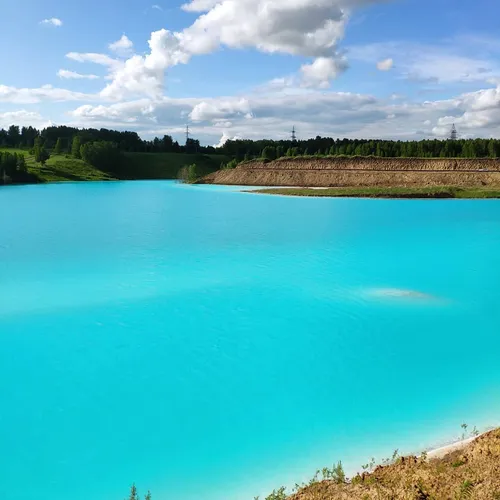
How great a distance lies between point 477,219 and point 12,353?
43.9 metres

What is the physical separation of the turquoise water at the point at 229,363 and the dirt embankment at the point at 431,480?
1.20 meters

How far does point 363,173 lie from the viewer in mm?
98750

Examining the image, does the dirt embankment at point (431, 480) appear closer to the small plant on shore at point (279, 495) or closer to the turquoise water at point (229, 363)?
the small plant on shore at point (279, 495)

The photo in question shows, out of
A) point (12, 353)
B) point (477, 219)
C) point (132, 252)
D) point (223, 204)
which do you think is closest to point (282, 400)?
point (12, 353)

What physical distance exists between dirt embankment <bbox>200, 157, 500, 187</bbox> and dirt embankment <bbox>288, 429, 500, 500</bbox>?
83068 millimetres

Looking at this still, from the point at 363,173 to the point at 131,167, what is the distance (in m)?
94.9

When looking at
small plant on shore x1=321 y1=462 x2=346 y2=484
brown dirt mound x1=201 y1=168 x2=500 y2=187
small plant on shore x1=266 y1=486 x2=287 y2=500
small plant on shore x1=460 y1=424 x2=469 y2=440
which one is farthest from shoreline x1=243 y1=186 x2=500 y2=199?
small plant on shore x1=266 y1=486 x2=287 y2=500

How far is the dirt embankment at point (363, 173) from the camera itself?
8744cm

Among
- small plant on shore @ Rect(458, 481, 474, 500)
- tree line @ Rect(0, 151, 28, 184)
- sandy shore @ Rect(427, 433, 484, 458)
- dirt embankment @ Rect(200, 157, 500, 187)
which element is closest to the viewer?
small plant on shore @ Rect(458, 481, 474, 500)

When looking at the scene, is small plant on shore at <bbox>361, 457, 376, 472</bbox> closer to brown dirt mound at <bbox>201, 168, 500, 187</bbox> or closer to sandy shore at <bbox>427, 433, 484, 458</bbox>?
sandy shore at <bbox>427, 433, 484, 458</bbox>

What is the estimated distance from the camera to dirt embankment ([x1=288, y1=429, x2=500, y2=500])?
654cm

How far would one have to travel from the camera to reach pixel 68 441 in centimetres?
973

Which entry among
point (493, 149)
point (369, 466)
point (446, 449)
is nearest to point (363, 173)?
point (493, 149)

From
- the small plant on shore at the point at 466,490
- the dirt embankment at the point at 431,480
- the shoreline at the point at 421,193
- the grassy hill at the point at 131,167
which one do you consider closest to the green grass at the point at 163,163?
the grassy hill at the point at 131,167
